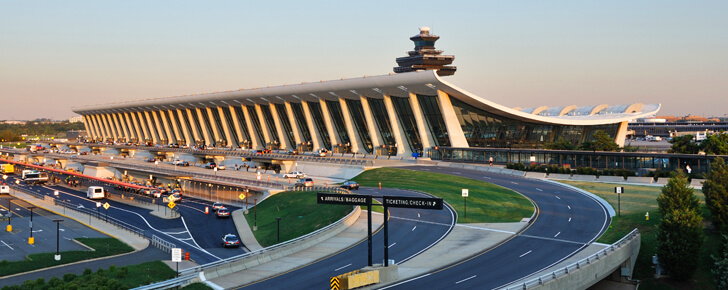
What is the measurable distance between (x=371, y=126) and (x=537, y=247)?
233 ft

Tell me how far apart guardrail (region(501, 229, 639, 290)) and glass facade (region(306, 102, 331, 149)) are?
8577cm

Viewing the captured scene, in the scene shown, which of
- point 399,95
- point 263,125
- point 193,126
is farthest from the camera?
point 193,126

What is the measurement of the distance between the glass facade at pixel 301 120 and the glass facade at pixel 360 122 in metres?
15.5

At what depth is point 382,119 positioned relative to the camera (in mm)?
108312

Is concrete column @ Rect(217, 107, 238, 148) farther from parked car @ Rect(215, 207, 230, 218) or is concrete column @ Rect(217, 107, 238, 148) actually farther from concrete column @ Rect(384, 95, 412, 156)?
parked car @ Rect(215, 207, 230, 218)

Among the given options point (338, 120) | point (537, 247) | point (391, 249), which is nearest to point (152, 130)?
point (338, 120)

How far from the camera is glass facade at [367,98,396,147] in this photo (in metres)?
107

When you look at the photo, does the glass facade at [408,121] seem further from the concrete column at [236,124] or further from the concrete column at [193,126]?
the concrete column at [193,126]

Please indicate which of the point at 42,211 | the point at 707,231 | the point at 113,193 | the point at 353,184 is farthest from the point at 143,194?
the point at 707,231

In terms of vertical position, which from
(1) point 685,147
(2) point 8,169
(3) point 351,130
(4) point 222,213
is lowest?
(4) point 222,213

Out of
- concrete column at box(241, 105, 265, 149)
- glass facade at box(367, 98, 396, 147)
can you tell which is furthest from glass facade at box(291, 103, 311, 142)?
glass facade at box(367, 98, 396, 147)

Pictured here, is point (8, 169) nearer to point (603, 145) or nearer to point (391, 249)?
point (603, 145)

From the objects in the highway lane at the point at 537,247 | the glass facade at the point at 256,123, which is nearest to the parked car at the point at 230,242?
the highway lane at the point at 537,247

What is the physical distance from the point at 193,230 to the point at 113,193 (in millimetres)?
40792
